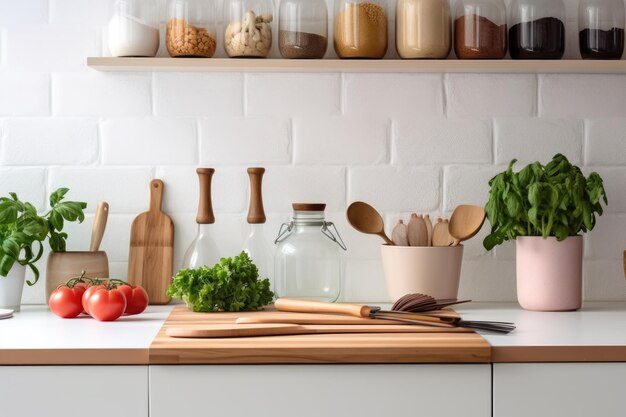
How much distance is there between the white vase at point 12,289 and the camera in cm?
215

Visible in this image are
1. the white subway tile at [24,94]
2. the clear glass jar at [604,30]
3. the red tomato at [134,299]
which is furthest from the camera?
the white subway tile at [24,94]

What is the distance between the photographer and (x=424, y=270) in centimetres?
214

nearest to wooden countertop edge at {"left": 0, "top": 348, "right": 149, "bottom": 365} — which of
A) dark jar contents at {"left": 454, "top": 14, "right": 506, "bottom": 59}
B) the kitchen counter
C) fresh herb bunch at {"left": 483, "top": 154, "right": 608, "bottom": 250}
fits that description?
the kitchen counter

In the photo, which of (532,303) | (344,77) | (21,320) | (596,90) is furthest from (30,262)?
(596,90)

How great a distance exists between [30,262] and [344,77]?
36.1 inches

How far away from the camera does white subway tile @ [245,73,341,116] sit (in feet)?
7.70

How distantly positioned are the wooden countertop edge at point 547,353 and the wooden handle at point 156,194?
104 cm

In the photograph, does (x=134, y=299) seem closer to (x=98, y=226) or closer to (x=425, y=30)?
(x=98, y=226)

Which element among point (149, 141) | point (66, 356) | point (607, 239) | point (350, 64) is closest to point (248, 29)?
point (350, 64)

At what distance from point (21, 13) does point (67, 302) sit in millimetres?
807

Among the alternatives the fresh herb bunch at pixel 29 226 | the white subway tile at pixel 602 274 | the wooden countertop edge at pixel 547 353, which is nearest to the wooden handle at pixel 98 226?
the fresh herb bunch at pixel 29 226

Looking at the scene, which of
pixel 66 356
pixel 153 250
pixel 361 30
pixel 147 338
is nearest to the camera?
pixel 66 356

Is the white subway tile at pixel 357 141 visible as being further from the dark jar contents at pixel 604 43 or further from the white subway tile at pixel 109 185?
the dark jar contents at pixel 604 43

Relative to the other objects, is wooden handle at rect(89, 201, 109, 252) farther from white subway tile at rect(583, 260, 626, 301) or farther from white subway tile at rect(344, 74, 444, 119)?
white subway tile at rect(583, 260, 626, 301)
